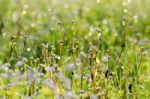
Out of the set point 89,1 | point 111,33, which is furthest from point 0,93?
point 89,1

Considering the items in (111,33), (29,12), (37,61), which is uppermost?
(29,12)

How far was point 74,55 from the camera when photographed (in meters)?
3.78

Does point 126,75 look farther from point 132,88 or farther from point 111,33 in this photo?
point 111,33

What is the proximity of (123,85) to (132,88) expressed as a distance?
411mm

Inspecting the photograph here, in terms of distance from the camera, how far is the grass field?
3412 millimetres

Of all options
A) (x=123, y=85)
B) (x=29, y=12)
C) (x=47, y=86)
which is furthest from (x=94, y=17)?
(x=47, y=86)

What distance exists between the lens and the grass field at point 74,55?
3.41m

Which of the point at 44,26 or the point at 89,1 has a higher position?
the point at 89,1

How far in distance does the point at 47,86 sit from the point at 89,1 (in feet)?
17.4

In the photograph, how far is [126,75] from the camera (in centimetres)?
387

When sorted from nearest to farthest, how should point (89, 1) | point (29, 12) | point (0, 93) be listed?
point (0, 93) < point (29, 12) < point (89, 1)

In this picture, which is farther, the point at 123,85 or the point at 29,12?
the point at 29,12

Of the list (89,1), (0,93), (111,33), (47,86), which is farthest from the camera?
(89,1)

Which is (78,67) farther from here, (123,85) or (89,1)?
(89,1)
